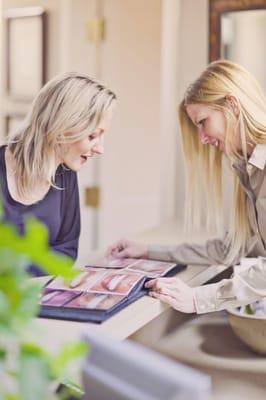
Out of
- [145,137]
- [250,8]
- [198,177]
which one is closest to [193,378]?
[198,177]

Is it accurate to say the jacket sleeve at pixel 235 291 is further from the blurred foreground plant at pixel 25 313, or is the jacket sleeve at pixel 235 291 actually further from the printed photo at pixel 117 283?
the blurred foreground plant at pixel 25 313

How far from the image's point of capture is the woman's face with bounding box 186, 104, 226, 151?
168cm

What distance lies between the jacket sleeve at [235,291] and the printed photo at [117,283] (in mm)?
144

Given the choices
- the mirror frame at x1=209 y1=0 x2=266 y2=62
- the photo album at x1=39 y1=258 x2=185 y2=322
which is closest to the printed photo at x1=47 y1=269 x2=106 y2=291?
the photo album at x1=39 y1=258 x2=185 y2=322

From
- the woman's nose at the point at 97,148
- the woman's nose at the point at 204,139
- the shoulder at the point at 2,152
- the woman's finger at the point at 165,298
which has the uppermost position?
the woman's nose at the point at 204,139

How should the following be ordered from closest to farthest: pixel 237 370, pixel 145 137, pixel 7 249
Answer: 1. pixel 7 249
2. pixel 237 370
3. pixel 145 137

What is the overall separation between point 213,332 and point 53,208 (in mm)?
513

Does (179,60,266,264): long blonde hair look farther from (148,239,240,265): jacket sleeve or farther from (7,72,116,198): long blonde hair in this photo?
(7,72,116,198): long blonde hair

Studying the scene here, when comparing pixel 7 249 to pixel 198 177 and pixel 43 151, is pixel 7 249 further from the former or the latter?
pixel 198 177

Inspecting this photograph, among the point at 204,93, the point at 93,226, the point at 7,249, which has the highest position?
the point at 204,93

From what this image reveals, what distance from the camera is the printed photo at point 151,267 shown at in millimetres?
1677

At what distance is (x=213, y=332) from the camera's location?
173cm

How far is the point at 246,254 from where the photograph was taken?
183cm

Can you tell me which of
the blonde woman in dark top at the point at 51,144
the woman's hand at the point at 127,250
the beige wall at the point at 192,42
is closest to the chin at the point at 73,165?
the blonde woman in dark top at the point at 51,144
